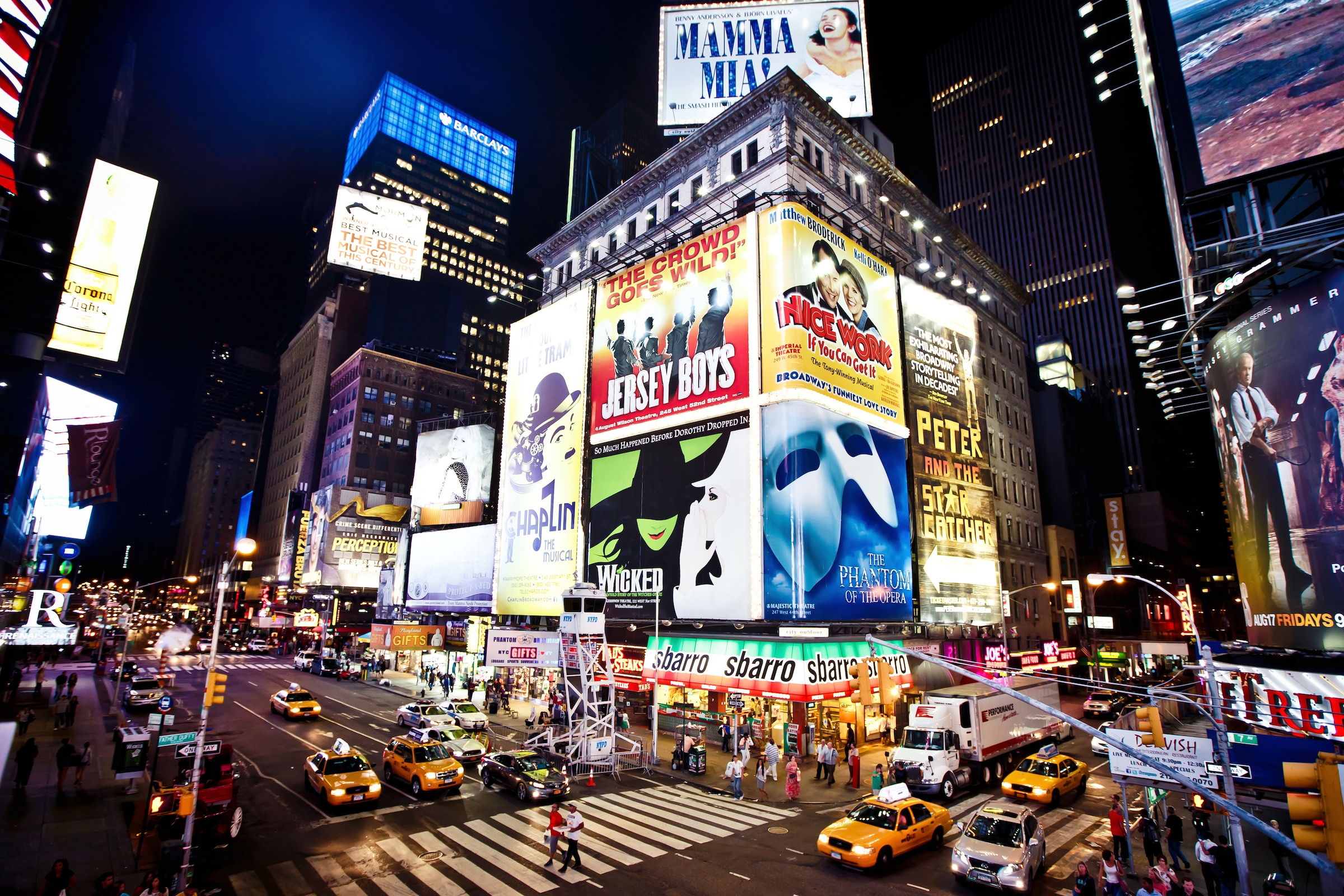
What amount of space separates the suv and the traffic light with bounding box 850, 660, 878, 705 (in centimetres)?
1550

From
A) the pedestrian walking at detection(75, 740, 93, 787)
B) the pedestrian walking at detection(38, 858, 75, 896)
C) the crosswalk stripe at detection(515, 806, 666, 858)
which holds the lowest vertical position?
the crosswalk stripe at detection(515, 806, 666, 858)

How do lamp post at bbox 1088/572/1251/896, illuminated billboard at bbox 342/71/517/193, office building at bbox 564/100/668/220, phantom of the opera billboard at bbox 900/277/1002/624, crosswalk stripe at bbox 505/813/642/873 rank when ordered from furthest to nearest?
illuminated billboard at bbox 342/71/517/193 → office building at bbox 564/100/668/220 → phantom of the opera billboard at bbox 900/277/1002/624 → crosswalk stripe at bbox 505/813/642/873 → lamp post at bbox 1088/572/1251/896

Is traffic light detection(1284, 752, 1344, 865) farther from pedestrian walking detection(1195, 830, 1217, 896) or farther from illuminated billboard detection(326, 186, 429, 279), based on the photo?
illuminated billboard detection(326, 186, 429, 279)

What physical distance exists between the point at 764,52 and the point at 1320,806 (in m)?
46.0

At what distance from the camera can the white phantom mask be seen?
3294 centimetres

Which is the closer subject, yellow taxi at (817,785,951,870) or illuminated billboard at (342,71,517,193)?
yellow taxi at (817,785,951,870)

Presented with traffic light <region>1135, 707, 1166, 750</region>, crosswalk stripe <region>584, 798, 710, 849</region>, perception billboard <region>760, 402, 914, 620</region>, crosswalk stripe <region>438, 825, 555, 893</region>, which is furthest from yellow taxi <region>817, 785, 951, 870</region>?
perception billboard <region>760, 402, 914, 620</region>

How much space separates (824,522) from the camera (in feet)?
111

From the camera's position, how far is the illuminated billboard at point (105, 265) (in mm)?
23578

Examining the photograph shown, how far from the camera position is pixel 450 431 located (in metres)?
72.4

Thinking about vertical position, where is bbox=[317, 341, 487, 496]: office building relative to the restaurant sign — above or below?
above

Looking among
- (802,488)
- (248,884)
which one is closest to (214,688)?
(248,884)

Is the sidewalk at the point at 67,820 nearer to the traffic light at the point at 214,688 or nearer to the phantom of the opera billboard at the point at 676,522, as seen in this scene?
the traffic light at the point at 214,688

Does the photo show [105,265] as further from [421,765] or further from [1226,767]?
[1226,767]
